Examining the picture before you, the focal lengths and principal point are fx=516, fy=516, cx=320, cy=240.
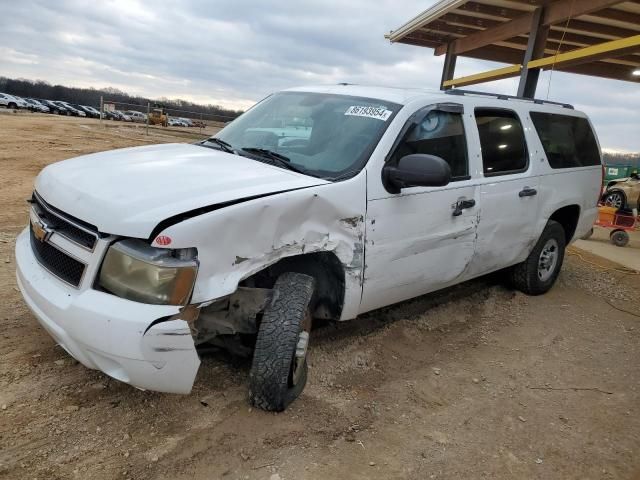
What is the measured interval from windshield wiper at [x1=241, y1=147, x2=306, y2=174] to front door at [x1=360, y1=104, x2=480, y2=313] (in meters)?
0.48

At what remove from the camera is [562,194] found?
4.96m

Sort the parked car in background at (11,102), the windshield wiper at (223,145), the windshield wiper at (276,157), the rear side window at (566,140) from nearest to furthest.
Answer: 1. the windshield wiper at (276,157)
2. the windshield wiper at (223,145)
3. the rear side window at (566,140)
4. the parked car in background at (11,102)

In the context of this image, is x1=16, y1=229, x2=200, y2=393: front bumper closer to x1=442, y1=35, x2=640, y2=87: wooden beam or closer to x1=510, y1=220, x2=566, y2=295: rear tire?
x1=510, y1=220, x2=566, y2=295: rear tire

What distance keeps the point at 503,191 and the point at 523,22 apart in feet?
21.5

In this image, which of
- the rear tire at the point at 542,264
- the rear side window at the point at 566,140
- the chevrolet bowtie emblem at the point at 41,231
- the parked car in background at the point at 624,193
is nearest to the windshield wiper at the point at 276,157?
the chevrolet bowtie emblem at the point at 41,231

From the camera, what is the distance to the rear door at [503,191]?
4.03m

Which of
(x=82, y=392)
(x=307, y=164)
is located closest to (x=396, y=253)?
(x=307, y=164)

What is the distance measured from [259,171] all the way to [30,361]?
1758 millimetres

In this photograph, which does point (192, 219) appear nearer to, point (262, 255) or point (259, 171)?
point (262, 255)

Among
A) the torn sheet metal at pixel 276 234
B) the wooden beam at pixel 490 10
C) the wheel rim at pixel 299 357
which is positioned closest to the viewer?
the torn sheet metal at pixel 276 234

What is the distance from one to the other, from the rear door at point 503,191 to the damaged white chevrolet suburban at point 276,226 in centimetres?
2

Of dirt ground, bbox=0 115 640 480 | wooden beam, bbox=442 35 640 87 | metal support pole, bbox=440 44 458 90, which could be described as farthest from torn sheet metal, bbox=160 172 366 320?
metal support pole, bbox=440 44 458 90

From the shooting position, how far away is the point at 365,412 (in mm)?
2971

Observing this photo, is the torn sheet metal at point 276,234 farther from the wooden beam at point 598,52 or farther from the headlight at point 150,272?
the wooden beam at point 598,52
